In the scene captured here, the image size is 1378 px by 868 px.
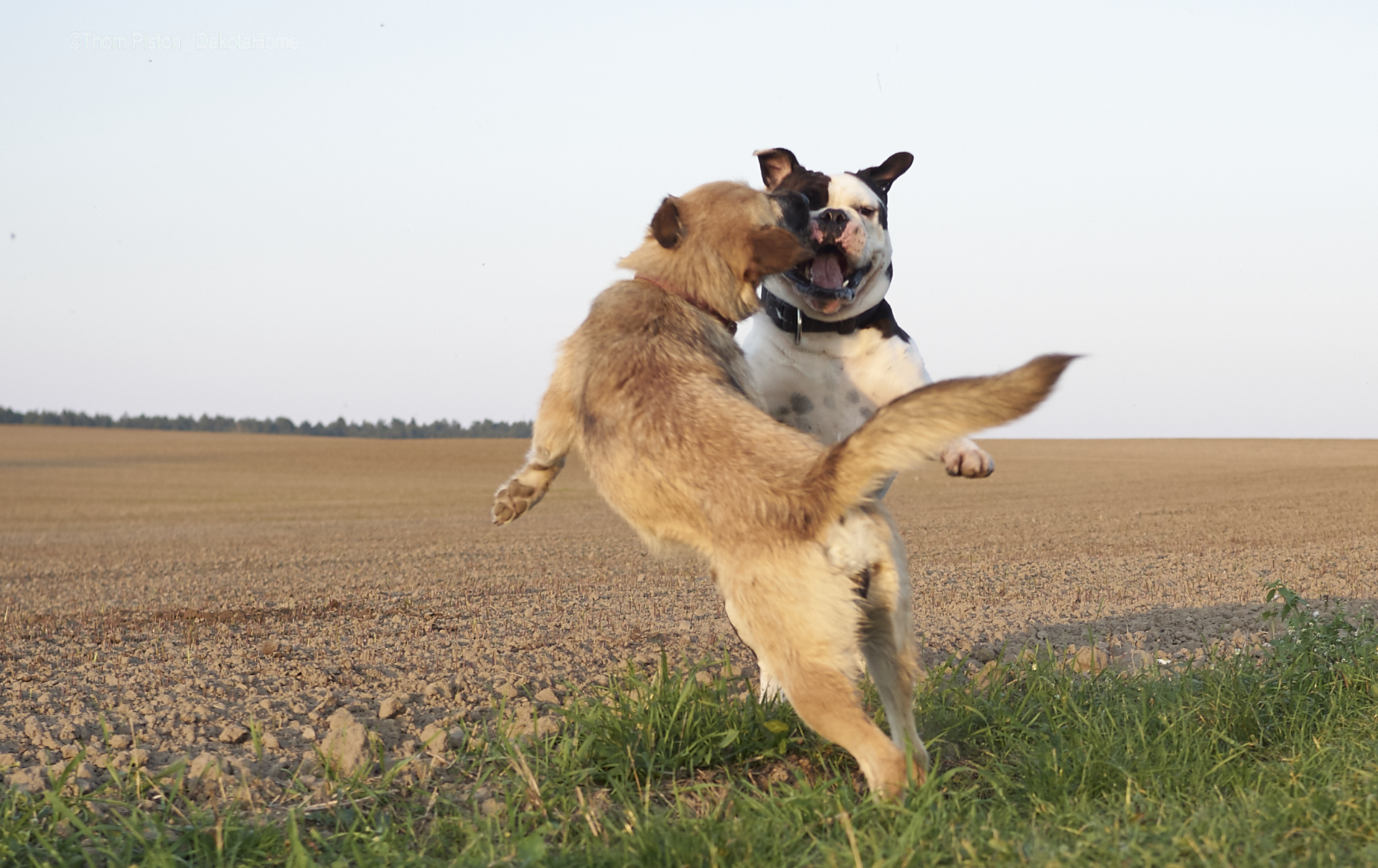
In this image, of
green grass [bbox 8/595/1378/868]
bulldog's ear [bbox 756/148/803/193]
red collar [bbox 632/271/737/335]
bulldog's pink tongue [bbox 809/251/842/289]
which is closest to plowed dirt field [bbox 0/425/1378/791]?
green grass [bbox 8/595/1378/868]

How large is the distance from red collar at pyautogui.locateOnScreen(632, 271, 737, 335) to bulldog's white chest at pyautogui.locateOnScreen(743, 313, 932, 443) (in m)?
0.24

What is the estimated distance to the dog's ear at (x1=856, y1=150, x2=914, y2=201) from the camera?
16.7 ft

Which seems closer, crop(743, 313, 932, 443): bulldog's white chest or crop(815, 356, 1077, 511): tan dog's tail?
crop(815, 356, 1077, 511): tan dog's tail

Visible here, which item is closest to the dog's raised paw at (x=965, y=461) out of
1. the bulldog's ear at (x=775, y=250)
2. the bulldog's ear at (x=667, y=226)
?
the bulldog's ear at (x=775, y=250)

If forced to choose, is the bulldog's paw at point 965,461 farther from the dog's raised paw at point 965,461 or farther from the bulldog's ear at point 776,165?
the bulldog's ear at point 776,165

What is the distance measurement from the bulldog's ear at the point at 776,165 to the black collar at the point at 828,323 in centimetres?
67

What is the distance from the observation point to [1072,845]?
→ 315 centimetres

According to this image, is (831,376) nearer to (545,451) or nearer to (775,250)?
(775,250)

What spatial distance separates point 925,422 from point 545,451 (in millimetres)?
1816

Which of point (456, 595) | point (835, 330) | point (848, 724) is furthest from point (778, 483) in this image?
point (456, 595)

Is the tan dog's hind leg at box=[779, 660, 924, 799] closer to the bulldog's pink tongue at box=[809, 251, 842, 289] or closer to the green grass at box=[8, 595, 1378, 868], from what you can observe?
→ the green grass at box=[8, 595, 1378, 868]

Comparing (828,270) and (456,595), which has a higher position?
(828,270)

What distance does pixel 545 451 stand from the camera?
14.5ft

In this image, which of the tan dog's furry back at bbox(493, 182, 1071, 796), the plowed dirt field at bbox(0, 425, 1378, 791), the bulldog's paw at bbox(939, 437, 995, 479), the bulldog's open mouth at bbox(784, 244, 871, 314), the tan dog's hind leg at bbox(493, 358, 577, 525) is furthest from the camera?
the plowed dirt field at bbox(0, 425, 1378, 791)
